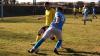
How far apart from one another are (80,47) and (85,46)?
18.8 inches

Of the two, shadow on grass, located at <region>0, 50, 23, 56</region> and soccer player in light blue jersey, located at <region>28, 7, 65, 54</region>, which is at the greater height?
soccer player in light blue jersey, located at <region>28, 7, 65, 54</region>

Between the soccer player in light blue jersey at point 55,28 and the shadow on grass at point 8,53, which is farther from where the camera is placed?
the shadow on grass at point 8,53

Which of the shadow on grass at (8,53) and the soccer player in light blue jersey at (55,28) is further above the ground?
the soccer player in light blue jersey at (55,28)

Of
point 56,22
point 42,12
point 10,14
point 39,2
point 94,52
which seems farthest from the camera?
point 39,2

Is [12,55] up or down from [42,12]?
up

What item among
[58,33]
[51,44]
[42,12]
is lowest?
[42,12]

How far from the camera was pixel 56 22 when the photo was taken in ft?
48.9

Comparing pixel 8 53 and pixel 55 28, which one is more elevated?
pixel 55 28

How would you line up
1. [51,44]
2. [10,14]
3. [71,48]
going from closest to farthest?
[71,48]
[51,44]
[10,14]

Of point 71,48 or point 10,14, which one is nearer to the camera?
point 71,48

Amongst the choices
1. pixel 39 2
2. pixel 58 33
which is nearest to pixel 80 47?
pixel 58 33

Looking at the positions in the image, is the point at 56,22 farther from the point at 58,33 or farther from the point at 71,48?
the point at 71,48

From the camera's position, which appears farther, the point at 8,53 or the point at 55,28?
the point at 8,53

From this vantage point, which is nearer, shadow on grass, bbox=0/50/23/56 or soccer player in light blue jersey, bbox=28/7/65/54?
soccer player in light blue jersey, bbox=28/7/65/54
